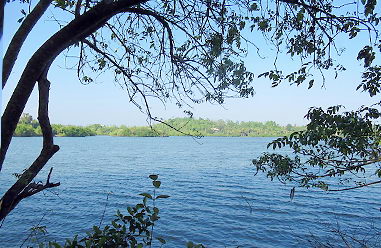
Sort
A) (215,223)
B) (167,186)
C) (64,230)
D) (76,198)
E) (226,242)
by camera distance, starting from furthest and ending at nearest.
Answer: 1. (167,186)
2. (76,198)
3. (215,223)
4. (64,230)
5. (226,242)

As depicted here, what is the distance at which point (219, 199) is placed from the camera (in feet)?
65.3

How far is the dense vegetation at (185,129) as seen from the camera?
160 inches

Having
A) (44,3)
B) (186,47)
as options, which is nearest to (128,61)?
(186,47)

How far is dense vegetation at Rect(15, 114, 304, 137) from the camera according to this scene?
406 centimetres

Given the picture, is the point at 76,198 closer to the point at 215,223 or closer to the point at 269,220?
the point at 215,223

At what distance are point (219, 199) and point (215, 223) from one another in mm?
5412

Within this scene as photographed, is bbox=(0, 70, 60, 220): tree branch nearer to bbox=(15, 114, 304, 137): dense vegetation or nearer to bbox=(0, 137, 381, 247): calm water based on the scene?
bbox=(15, 114, 304, 137): dense vegetation

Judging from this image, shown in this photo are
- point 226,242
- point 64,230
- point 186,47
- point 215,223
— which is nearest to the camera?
point 186,47

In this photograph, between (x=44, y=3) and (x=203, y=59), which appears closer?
(x=44, y=3)

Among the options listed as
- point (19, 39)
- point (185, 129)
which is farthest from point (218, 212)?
point (19, 39)

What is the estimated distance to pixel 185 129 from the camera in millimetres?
4016

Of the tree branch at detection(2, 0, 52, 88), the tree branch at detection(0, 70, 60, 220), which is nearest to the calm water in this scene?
the tree branch at detection(0, 70, 60, 220)

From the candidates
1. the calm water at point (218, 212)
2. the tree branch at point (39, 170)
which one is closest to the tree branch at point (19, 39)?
the tree branch at point (39, 170)

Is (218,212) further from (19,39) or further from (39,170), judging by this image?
(19,39)
